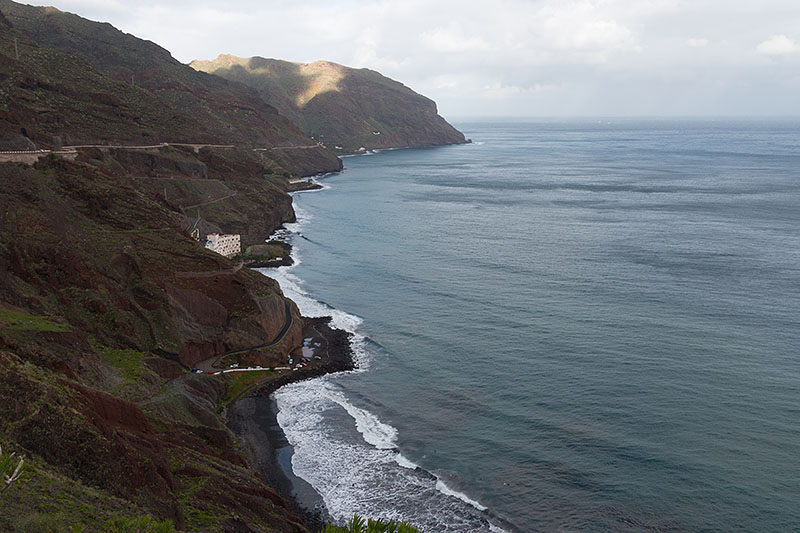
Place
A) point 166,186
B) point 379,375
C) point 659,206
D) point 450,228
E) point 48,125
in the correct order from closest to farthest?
point 379,375
point 48,125
point 166,186
point 450,228
point 659,206

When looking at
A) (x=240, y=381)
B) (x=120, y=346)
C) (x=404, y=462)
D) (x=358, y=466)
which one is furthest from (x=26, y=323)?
(x=404, y=462)

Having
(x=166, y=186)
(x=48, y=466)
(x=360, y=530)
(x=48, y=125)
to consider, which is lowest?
(x=360, y=530)

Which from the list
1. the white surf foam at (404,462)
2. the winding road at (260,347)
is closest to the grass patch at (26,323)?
the winding road at (260,347)

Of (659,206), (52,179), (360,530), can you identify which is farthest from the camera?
(659,206)

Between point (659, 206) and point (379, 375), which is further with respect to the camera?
point (659, 206)

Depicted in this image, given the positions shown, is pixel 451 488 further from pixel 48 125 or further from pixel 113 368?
pixel 48 125

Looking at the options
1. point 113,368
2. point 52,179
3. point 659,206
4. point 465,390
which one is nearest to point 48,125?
point 52,179

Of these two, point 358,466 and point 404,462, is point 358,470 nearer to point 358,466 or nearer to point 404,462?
point 358,466
